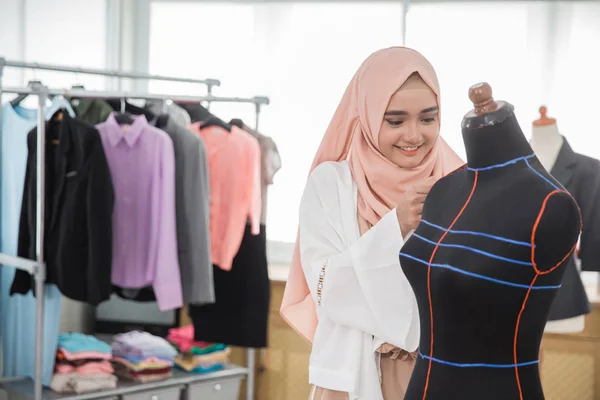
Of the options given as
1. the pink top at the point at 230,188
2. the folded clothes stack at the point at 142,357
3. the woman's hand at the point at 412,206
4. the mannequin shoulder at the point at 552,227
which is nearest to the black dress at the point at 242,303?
the pink top at the point at 230,188

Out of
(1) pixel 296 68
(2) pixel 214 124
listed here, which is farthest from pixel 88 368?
(1) pixel 296 68

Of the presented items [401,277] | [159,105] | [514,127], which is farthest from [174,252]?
[514,127]

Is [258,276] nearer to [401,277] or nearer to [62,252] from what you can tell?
[62,252]

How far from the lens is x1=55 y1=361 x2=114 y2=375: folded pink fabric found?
3.30 m

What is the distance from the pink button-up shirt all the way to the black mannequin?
2.04 meters

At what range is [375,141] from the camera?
170 centimetres

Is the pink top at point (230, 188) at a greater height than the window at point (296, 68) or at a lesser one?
lesser

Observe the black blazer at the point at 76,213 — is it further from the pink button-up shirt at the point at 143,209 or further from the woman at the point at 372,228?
the woman at the point at 372,228

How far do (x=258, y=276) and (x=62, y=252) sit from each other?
2.97ft

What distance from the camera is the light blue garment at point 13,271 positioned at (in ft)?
10.7

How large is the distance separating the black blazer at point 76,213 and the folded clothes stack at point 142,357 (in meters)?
0.53

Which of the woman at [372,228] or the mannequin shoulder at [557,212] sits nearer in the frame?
the mannequin shoulder at [557,212]

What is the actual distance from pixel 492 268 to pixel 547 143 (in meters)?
1.99

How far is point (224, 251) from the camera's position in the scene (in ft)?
11.7
